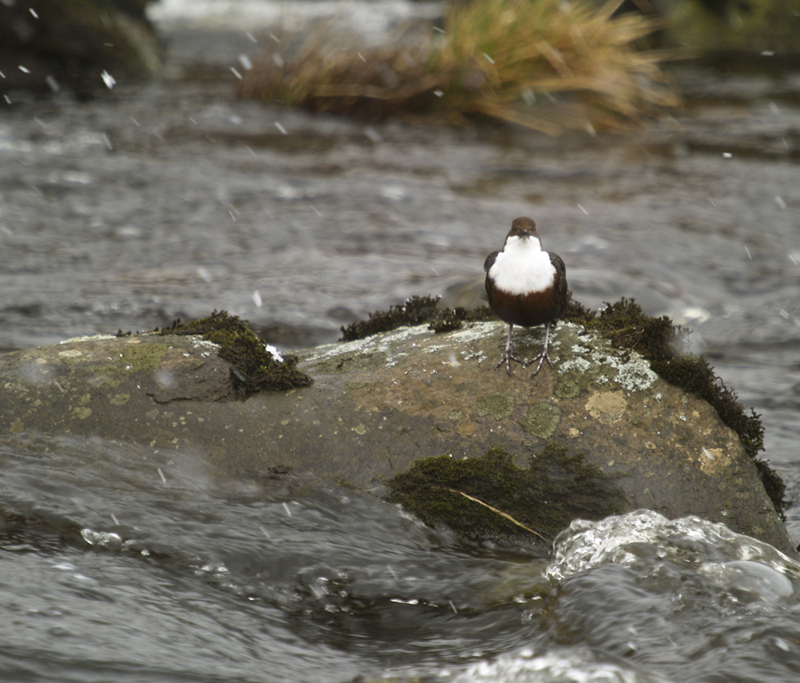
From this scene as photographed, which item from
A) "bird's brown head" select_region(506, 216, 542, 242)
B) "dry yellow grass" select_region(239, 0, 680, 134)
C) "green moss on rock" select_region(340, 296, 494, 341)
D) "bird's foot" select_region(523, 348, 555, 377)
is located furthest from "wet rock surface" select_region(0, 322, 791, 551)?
"dry yellow grass" select_region(239, 0, 680, 134)

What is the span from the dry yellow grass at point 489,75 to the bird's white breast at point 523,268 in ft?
32.4

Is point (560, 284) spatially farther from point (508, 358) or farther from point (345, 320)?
point (345, 320)

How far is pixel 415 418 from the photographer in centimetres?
349

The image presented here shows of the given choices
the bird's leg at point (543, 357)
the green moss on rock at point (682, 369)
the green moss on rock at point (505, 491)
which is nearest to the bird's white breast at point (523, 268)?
the bird's leg at point (543, 357)

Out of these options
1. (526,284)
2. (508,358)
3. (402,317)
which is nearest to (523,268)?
(526,284)

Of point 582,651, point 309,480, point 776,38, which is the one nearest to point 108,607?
point 309,480

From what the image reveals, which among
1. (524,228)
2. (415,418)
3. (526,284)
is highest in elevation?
(524,228)

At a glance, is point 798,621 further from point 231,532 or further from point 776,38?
point 776,38

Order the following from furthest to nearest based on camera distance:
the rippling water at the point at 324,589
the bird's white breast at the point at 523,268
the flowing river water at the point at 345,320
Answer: the bird's white breast at the point at 523,268 → the flowing river water at the point at 345,320 → the rippling water at the point at 324,589

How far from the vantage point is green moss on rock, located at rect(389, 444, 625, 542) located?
3.31 metres

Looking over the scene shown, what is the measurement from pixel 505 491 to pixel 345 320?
3237 mm

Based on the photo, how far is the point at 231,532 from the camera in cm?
318

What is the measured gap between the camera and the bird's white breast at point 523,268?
3.42 metres

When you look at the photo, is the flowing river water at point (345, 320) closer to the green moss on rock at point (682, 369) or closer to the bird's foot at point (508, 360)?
the green moss on rock at point (682, 369)
